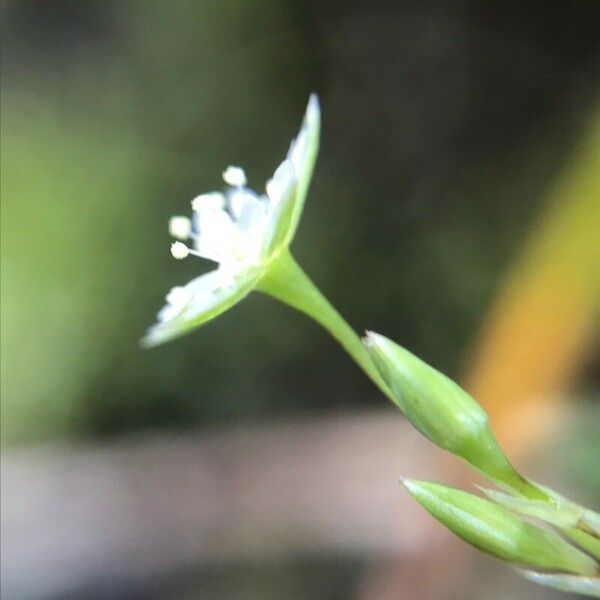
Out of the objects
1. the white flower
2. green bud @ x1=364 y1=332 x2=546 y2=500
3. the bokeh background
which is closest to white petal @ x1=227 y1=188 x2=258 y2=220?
the white flower

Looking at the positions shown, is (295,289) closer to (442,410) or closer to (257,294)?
(442,410)

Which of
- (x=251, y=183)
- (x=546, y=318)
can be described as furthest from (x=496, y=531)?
(x=251, y=183)

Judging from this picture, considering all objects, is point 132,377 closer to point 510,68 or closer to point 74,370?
point 74,370

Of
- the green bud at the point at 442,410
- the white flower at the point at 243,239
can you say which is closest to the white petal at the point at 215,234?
the white flower at the point at 243,239

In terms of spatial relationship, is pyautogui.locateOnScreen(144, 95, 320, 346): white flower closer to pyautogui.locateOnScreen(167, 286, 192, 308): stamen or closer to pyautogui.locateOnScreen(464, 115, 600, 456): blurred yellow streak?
pyautogui.locateOnScreen(167, 286, 192, 308): stamen

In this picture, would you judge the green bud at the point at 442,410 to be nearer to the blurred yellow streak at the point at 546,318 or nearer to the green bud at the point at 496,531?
the green bud at the point at 496,531

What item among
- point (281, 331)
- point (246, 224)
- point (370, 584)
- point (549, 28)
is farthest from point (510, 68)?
point (370, 584)
